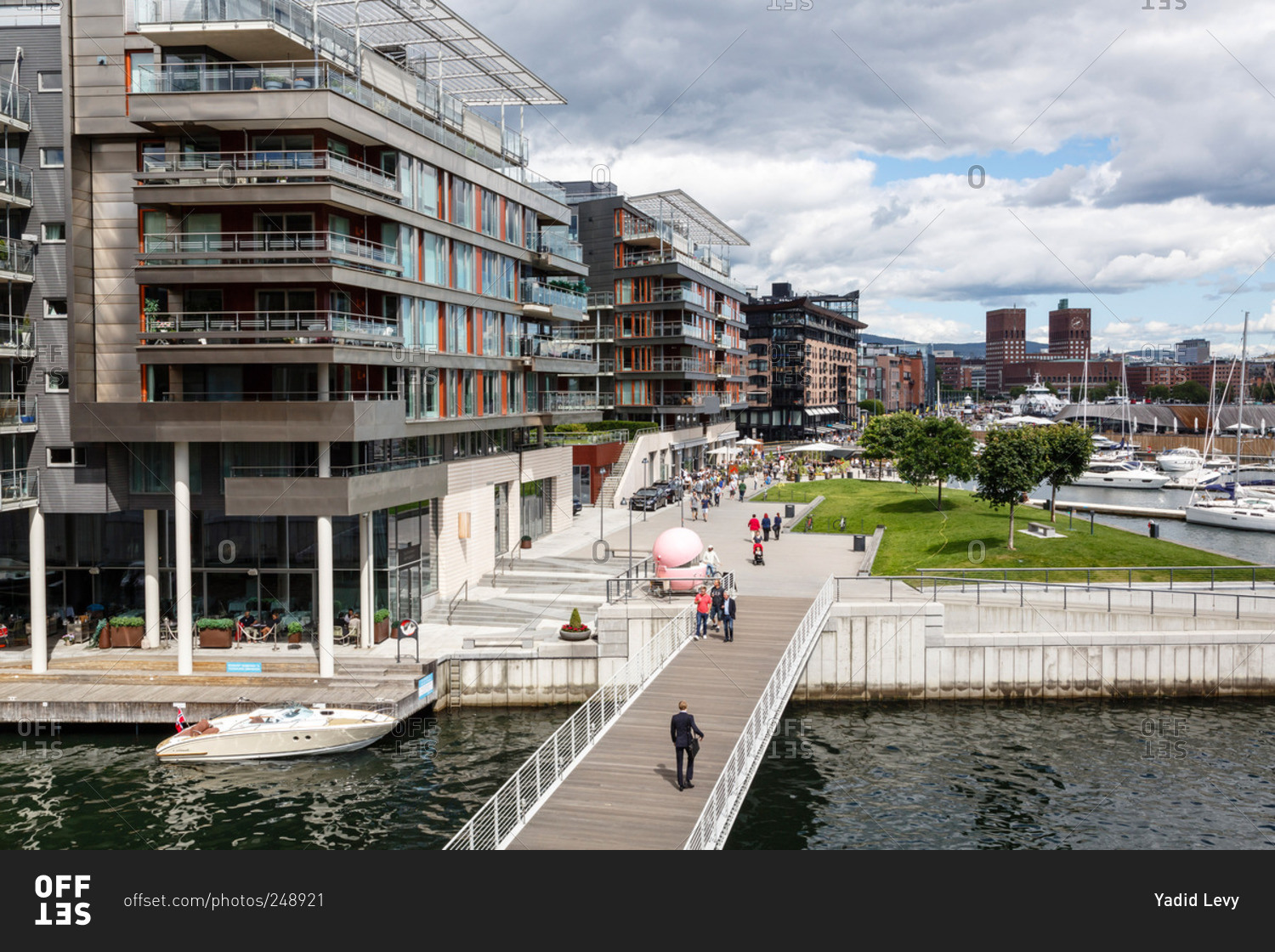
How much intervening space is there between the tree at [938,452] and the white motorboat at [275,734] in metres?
37.7

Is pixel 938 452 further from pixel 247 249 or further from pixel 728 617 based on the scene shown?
pixel 247 249

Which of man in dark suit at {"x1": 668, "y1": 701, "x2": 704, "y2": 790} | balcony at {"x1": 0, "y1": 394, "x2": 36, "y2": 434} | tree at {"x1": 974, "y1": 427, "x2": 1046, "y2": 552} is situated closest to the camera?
man in dark suit at {"x1": 668, "y1": 701, "x2": 704, "y2": 790}

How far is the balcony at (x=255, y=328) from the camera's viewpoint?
30.7 metres

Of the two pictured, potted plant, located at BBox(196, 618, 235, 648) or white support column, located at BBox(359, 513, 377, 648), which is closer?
white support column, located at BBox(359, 513, 377, 648)

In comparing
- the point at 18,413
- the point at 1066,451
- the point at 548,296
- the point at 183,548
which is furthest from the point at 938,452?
the point at 18,413

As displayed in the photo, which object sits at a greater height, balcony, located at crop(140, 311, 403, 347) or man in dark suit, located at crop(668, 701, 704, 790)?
balcony, located at crop(140, 311, 403, 347)

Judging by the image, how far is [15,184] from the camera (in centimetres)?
3178

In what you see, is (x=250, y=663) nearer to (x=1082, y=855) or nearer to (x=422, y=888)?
(x=422, y=888)

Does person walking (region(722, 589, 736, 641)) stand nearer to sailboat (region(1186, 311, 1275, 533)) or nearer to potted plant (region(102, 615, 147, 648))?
potted plant (region(102, 615, 147, 648))

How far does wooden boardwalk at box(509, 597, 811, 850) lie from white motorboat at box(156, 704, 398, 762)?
27.7 feet

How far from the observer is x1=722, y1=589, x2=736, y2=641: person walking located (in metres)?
27.8

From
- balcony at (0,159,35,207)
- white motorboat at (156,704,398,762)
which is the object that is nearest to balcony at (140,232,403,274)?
balcony at (0,159,35,207)

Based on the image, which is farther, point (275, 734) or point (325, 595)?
point (325, 595)

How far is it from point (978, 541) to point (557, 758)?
29884 mm
